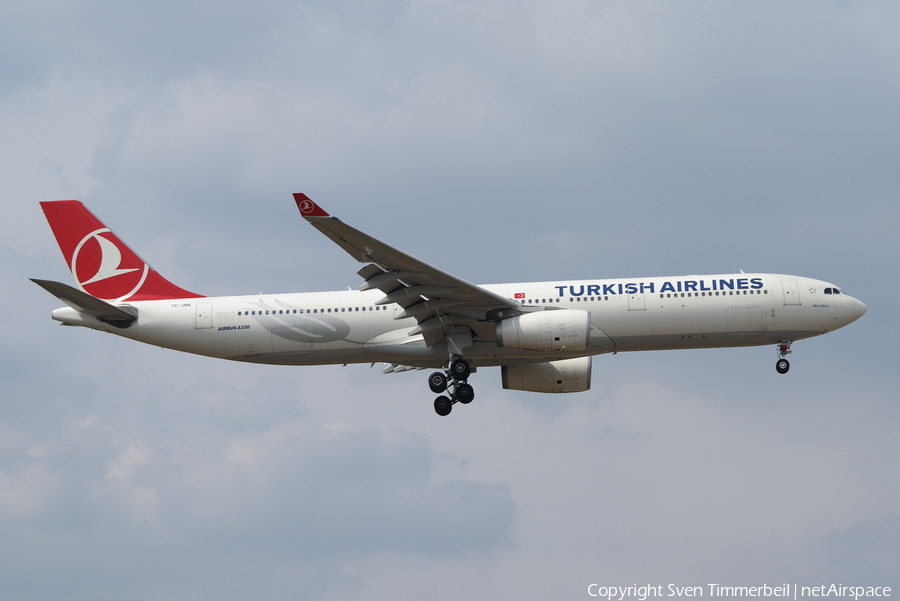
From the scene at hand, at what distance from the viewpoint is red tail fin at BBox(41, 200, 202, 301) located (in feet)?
141

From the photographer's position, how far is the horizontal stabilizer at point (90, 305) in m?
38.1

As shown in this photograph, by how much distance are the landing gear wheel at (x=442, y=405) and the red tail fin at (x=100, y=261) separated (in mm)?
11025

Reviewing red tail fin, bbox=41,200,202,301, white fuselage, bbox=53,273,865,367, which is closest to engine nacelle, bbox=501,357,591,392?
white fuselage, bbox=53,273,865,367

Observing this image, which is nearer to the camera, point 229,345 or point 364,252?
point 364,252

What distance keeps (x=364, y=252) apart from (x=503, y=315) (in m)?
6.45

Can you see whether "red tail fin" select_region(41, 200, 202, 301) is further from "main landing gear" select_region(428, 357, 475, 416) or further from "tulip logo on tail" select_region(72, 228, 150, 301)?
"main landing gear" select_region(428, 357, 475, 416)

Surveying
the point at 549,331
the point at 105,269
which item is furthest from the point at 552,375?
the point at 105,269

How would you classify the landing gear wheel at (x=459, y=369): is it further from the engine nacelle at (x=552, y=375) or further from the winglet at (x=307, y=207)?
the winglet at (x=307, y=207)

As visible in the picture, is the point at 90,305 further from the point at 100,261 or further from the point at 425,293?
the point at 425,293

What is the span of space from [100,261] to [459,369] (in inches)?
642

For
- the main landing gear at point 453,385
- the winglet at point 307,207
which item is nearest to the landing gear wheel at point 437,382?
the main landing gear at point 453,385

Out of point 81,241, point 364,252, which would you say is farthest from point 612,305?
point 81,241

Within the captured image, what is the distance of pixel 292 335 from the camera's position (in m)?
40.3

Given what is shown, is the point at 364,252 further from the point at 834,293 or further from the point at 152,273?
the point at 834,293
